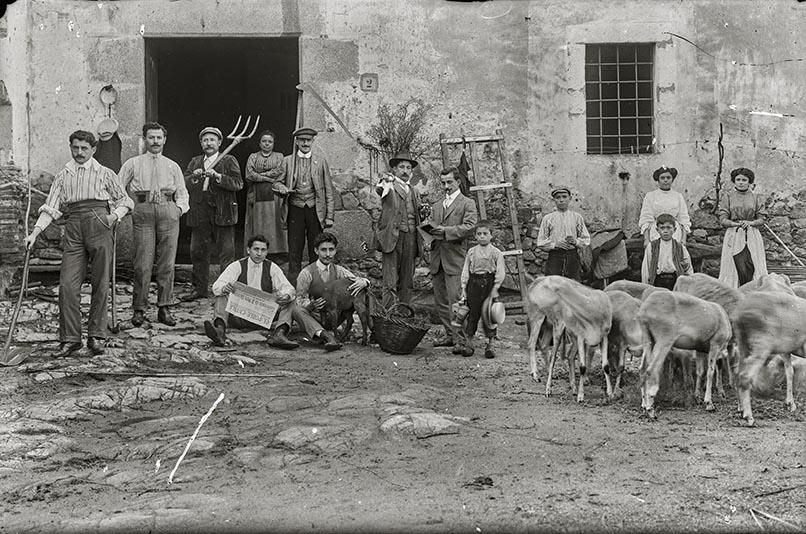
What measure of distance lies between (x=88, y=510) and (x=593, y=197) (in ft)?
28.9

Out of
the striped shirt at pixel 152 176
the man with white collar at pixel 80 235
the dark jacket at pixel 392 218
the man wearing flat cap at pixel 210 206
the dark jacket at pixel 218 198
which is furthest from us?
the dark jacket at pixel 218 198

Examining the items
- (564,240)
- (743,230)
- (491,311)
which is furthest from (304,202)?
A: (743,230)

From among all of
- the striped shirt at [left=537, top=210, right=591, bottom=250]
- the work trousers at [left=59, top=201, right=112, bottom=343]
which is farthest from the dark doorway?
the work trousers at [left=59, top=201, right=112, bottom=343]

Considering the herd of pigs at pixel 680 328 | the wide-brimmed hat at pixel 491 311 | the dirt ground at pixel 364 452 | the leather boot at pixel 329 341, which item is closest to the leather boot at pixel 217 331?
the dirt ground at pixel 364 452

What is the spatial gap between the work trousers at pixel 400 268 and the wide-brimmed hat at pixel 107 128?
3933 mm

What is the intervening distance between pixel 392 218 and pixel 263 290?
1.66 metres

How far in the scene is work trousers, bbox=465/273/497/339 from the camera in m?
10.5

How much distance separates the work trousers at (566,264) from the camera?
39.1 feet

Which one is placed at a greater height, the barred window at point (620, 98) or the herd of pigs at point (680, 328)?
the barred window at point (620, 98)

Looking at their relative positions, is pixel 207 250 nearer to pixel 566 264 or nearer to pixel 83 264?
pixel 83 264

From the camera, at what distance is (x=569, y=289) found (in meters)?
8.44

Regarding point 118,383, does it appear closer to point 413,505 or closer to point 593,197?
point 413,505

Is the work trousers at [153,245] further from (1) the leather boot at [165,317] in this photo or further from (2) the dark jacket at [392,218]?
(2) the dark jacket at [392,218]

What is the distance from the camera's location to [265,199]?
12.2 meters
